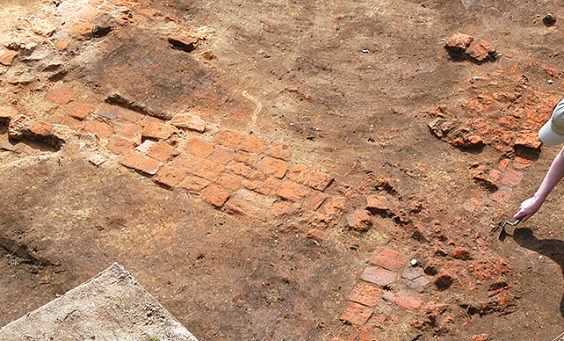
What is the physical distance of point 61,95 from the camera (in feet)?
18.2

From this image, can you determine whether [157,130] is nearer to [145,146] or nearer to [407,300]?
[145,146]

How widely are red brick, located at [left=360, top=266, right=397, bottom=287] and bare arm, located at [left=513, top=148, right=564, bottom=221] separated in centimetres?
105

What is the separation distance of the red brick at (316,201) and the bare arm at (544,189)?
4.80 feet

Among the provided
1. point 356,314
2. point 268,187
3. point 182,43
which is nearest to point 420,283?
point 356,314

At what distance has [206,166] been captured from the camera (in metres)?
4.85

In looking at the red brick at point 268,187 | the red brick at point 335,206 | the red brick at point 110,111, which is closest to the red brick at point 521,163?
the red brick at point 335,206

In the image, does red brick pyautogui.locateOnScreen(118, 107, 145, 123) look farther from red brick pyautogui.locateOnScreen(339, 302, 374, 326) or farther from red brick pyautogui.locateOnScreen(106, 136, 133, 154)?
red brick pyautogui.locateOnScreen(339, 302, 374, 326)

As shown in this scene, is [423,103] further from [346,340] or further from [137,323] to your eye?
[137,323]

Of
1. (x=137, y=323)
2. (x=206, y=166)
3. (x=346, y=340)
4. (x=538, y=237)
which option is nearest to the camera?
(x=137, y=323)

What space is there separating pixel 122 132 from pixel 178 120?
1.76ft

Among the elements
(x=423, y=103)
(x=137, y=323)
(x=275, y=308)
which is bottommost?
(x=275, y=308)

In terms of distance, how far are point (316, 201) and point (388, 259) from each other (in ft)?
2.52

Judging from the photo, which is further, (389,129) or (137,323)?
(389,129)

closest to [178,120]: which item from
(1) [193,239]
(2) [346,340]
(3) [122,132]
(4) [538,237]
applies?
(3) [122,132]
